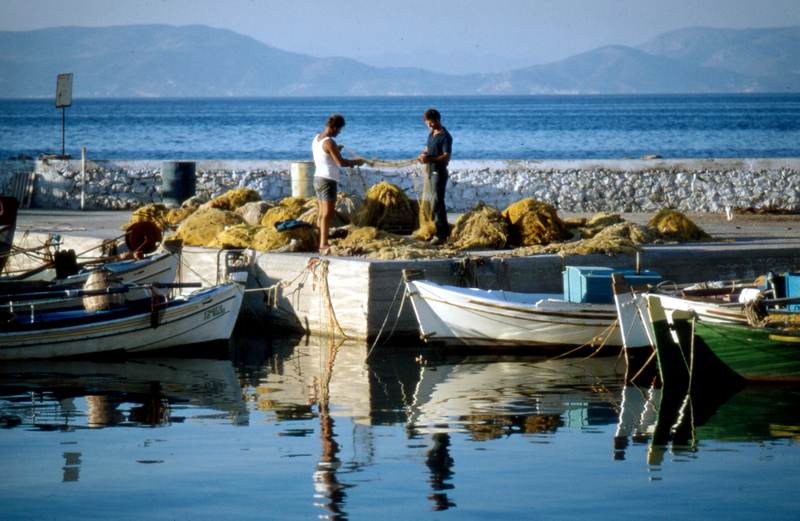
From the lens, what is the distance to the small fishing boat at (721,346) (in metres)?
8.16

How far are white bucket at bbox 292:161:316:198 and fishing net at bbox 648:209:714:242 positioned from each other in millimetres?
5826

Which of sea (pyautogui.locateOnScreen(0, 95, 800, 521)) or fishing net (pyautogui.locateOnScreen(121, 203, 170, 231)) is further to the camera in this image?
fishing net (pyautogui.locateOnScreen(121, 203, 170, 231))

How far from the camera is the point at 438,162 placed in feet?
37.7

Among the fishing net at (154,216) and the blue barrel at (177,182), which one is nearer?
the fishing net at (154,216)

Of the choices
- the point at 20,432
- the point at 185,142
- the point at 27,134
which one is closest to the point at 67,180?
the point at 20,432

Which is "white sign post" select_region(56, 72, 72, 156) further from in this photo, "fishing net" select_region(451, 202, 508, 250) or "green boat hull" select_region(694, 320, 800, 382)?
"green boat hull" select_region(694, 320, 800, 382)

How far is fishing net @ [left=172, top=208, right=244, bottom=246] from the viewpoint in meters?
12.5

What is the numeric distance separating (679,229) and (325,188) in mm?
4911

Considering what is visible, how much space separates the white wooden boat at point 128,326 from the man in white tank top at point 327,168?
1.28m

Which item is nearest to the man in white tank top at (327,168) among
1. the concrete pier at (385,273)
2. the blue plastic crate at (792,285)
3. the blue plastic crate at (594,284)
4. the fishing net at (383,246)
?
the fishing net at (383,246)

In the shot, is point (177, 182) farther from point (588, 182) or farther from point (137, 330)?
point (588, 182)

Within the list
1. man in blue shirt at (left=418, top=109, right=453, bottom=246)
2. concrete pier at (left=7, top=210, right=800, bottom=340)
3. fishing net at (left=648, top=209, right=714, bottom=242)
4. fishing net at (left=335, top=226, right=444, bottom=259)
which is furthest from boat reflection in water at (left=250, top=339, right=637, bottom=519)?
fishing net at (left=648, top=209, right=714, bottom=242)

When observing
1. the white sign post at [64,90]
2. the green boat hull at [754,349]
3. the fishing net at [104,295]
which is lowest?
the green boat hull at [754,349]

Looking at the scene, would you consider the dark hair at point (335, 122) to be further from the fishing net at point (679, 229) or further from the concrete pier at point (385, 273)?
the fishing net at point (679, 229)
